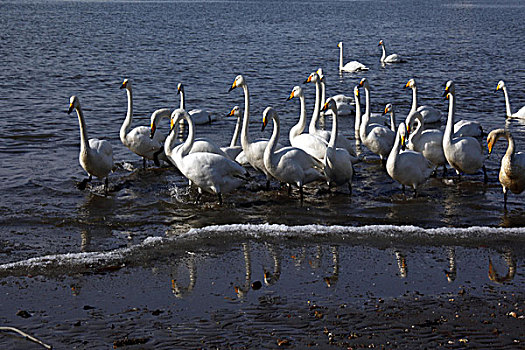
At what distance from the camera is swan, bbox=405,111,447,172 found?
1210 cm

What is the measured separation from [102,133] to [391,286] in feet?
33.5

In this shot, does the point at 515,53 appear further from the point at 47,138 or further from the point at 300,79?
the point at 47,138

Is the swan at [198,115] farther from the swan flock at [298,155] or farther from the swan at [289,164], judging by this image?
the swan at [289,164]

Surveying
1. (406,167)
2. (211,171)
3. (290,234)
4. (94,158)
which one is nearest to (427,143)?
(406,167)

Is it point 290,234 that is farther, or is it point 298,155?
point 298,155

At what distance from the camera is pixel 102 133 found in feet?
51.5

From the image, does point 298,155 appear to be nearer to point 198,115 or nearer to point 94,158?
point 94,158

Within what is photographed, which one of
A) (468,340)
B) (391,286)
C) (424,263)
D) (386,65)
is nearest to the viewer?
(468,340)

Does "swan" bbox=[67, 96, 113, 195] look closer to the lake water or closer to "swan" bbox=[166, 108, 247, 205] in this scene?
the lake water

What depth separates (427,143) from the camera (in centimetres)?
1216

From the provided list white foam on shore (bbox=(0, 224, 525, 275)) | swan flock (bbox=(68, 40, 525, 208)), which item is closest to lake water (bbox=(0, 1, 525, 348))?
white foam on shore (bbox=(0, 224, 525, 275))

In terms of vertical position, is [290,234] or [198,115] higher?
[198,115]

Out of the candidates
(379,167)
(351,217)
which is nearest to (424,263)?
(351,217)

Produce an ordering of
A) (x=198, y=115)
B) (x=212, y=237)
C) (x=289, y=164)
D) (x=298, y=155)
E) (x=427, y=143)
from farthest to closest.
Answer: (x=198, y=115), (x=427, y=143), (x=298, y=155), (x=289, y=164), (x=212, y=237)
